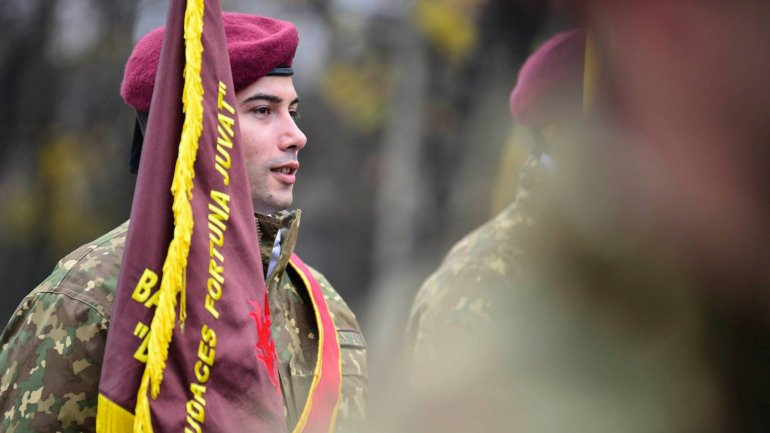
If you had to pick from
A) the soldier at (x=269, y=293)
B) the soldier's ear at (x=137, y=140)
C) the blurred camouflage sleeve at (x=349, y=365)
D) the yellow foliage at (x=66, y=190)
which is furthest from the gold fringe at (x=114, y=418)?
the yellow foliage at (x=66, y=190)

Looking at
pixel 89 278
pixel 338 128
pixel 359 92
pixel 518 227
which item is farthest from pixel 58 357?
pixel 338 128

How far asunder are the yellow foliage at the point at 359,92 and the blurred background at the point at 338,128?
28 mm

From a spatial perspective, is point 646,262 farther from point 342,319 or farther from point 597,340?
point 342,319

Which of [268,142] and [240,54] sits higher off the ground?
[240,54]

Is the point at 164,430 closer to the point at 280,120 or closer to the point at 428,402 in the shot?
the point at 280,120

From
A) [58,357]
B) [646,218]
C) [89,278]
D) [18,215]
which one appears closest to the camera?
[646,218]

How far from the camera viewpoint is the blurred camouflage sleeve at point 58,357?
2.05 metres

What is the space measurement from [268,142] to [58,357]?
76 cm

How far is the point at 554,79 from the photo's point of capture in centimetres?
61

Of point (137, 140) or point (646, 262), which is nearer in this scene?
point (646, 262)

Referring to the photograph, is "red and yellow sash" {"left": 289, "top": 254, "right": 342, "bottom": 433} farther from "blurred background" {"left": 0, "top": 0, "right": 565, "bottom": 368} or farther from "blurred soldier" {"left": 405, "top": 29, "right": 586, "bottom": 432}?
"blurred soldier" {"left": 405, "top": 29, "right": 586, "bottom": 432}

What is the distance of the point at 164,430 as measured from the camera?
72.0 inches

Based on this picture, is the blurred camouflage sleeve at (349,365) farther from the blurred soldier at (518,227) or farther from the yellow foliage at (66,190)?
the yellow foliage at (66,190)

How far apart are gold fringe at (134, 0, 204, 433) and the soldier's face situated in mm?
636
